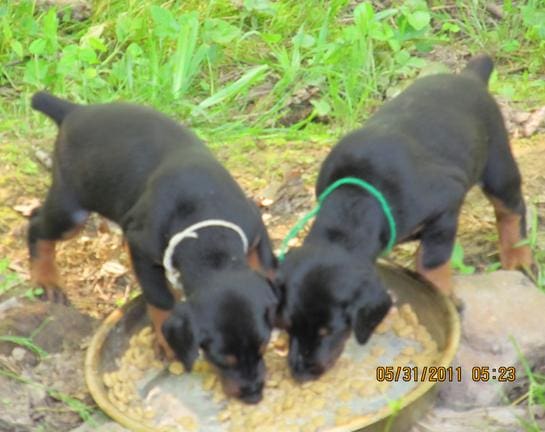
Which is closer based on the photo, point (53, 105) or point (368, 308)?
point (368, 308)

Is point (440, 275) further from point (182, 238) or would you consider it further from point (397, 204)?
point (182, 238)

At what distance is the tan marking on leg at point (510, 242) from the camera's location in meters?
5.41

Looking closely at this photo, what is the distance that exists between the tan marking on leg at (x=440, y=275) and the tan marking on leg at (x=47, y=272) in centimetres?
173

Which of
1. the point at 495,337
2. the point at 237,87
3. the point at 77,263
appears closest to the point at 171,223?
the point at 77,263

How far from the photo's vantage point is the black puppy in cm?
412

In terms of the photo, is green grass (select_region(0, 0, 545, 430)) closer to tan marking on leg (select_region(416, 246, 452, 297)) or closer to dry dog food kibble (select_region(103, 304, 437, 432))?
tan marking on leg (select_region(416, 246, 452, 297))

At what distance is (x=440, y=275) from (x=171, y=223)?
125 centimetres

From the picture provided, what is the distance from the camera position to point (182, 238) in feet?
14.3

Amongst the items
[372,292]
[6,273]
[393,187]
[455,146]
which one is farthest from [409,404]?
[6,273]

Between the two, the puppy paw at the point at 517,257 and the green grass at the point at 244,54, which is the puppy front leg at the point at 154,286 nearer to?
the puppy paw at the point at 517,257

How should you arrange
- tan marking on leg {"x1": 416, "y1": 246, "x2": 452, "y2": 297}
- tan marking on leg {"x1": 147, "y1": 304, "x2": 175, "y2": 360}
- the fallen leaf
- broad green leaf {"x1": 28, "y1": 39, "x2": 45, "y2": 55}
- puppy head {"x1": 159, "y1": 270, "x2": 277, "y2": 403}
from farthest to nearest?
broad green leaf {"x1": 28, "y1": 39, "x2": 45, "y2": 55} → the fallen leaf → tan marking on leg {"x1": 416, "y1": 246, "x2": 452, "y2": 297} → tan marking on leg {"x1": 147, "y1": 304, "x2": 175, "y2": 360} → puppy head {"x1": 159, "y1": 270, "x2": 277, "y2": 403}

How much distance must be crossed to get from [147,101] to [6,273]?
1.80 meters

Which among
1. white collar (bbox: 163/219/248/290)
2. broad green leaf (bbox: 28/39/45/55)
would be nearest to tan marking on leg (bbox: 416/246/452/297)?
white collar (bbox: 163/219/248/290)

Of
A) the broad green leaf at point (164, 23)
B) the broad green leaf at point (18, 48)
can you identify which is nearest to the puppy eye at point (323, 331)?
the broad green leaf at point (164, 23)
